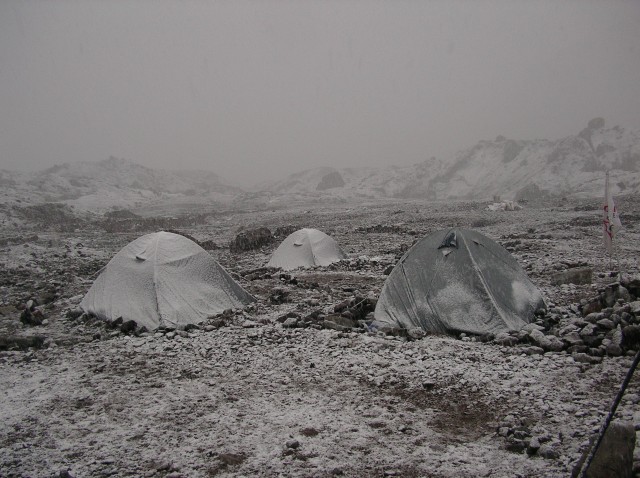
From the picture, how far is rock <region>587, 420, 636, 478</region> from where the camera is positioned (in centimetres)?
323

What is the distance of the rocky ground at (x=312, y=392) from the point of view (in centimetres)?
424

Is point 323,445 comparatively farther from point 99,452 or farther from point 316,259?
point 316,259

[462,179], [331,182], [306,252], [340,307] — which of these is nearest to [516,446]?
[340,307]

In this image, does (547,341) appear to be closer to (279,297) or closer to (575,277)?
(575,277)

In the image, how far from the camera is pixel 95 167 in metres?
104

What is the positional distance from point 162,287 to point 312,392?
4301mm

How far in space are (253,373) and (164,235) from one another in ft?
14.2

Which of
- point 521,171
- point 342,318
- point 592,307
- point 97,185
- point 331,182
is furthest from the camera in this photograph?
point 331,182

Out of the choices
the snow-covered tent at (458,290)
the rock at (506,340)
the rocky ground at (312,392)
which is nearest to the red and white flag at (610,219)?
the rocky ground at (312,392)

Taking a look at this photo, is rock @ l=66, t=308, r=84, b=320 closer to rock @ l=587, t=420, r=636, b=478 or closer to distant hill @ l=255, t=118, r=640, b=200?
rock @ l=587, t=420, r=636, b=478

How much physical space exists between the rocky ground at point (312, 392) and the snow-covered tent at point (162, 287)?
1.15 feet

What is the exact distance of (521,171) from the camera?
71500 millimetres

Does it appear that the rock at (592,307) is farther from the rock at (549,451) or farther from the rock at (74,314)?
the rock at (74,314)

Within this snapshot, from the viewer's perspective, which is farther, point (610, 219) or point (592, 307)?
point (610, 219)
